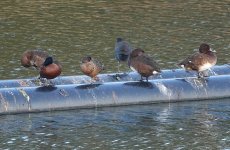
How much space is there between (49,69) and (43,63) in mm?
321

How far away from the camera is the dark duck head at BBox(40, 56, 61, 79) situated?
18.0m

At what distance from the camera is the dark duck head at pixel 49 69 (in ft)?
59.2

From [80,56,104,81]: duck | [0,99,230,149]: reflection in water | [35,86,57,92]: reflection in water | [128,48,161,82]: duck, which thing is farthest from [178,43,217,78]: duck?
[35,86,57,92]: reflection in water

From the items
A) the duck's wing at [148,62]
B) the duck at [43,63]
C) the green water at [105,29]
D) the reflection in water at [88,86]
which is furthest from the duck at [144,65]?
the green water at [105,29]

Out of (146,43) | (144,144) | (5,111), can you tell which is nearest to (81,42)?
(146,43)

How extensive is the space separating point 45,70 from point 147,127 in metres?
2.74

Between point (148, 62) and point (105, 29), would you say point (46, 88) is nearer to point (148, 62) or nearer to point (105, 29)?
point (148, 62)

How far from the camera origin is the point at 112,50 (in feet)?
78.8

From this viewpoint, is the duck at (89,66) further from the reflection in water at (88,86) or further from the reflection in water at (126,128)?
the reflection in water at (126,128)

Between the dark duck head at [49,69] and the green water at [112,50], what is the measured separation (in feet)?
2.90

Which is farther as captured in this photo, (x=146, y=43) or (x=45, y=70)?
(x=146, y=43)

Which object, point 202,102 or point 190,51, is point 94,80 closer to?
point 202,102

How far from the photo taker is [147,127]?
16.4 meters

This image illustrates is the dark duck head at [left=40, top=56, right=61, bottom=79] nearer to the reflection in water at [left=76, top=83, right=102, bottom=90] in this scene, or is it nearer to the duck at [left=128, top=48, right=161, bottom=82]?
the reflection in water at [left=76, top=83, right=102, bottom=90]
